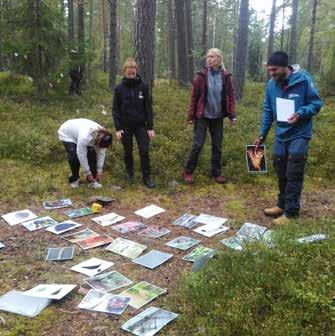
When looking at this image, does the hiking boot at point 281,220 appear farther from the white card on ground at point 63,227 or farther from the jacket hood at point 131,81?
the jacket hood at point 131,81

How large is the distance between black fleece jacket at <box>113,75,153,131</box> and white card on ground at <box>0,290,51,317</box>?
3.57 meters

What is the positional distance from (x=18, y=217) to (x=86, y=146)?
57.6 inches

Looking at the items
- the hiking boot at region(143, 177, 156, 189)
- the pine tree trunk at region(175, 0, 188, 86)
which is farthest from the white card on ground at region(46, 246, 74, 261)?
the pine tree trunk at region(175, 0, 188, 86)

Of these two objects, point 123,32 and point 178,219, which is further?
point 123,32

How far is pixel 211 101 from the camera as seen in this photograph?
6762mm

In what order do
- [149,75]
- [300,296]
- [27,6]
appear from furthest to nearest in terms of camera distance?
[27,6], [149,75], [300,296]

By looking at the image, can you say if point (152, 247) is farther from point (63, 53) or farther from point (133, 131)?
point (63, 53)

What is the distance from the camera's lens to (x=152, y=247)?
5035 mm

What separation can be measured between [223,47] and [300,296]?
152ft

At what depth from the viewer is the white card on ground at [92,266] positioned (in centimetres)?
436

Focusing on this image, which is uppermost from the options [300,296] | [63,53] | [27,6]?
[27,6]

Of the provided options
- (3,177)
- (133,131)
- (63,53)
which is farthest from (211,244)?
(63,53)

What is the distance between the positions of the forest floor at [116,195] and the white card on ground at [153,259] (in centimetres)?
7

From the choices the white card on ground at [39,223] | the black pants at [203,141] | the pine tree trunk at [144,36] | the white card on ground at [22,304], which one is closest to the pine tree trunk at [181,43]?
the pine tree trunk at [144,36]
